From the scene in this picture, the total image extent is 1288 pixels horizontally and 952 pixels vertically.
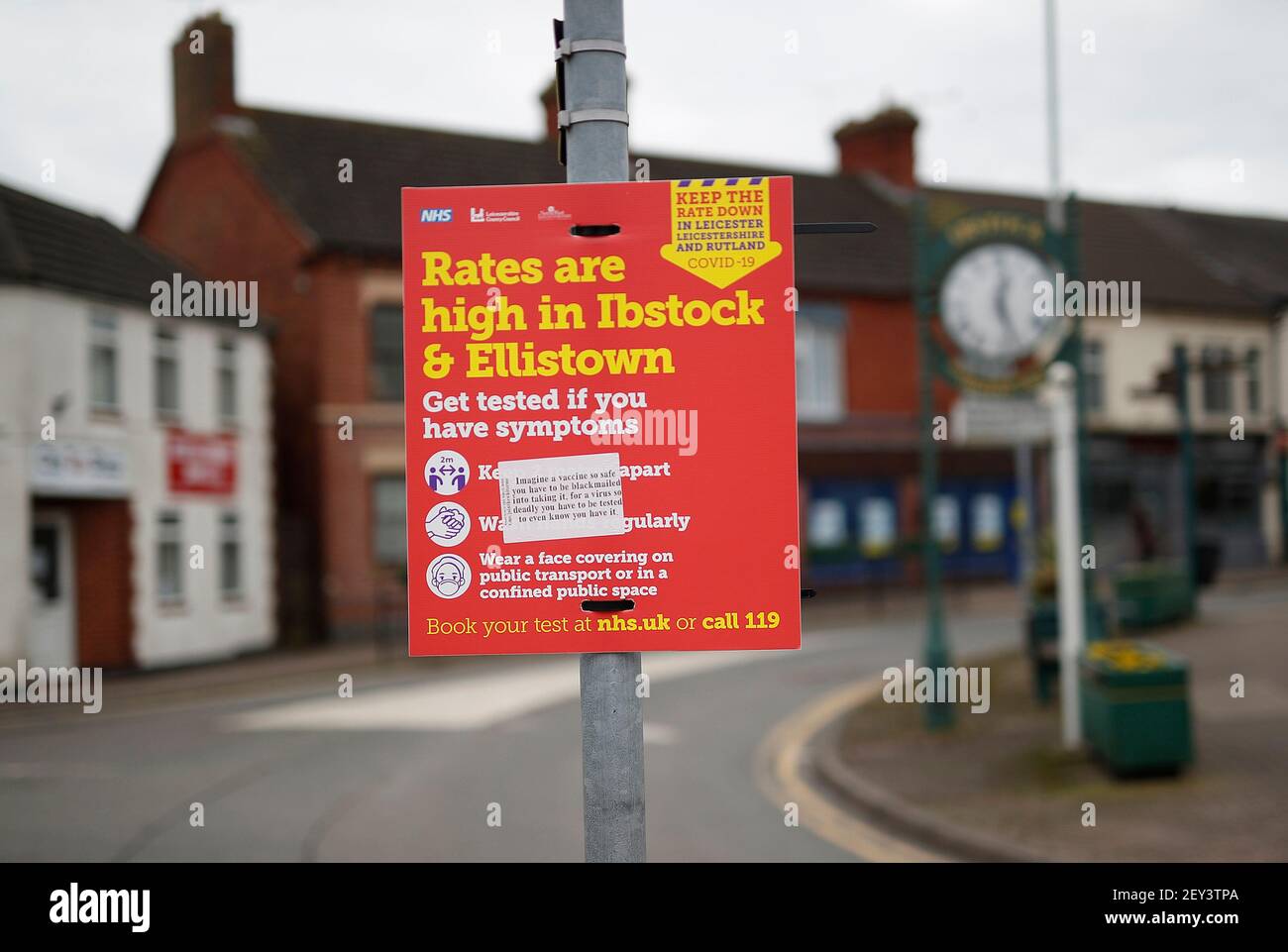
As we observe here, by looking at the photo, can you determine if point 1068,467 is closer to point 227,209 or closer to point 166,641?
point 166,641

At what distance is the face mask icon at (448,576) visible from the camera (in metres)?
3.09

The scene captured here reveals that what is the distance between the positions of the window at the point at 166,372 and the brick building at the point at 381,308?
401 cm

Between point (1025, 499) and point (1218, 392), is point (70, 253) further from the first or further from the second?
point (1218, 392)

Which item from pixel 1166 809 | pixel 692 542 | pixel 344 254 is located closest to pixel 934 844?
pixel 1166 809

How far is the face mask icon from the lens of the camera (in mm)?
3094

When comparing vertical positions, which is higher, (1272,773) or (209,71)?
(209,71)

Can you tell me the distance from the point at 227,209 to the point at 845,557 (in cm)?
1673

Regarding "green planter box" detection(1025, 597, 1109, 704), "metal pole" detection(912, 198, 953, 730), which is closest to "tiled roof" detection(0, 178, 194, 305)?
"metal pole" detection(912, 198, 953, 730)

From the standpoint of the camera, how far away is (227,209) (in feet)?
91.0

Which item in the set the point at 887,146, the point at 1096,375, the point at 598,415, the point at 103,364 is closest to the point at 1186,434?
the point at 1096,375

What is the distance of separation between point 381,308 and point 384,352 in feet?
2.93

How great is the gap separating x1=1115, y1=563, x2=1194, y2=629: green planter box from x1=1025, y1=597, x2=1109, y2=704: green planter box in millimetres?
5179

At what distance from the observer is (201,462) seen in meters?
22.6

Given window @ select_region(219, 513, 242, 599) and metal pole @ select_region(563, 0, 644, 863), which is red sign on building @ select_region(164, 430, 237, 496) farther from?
metal pole @ select_region(563, 0, 644, 863)
